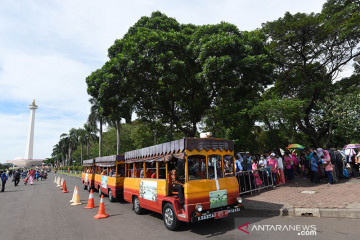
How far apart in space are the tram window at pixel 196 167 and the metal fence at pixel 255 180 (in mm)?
4265

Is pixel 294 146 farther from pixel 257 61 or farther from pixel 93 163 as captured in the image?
pixel 93 163

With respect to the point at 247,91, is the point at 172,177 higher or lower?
lower

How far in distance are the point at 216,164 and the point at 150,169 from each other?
105 inches

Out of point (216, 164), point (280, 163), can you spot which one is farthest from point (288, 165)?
point (216, 164)

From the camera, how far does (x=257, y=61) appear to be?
41.2ft

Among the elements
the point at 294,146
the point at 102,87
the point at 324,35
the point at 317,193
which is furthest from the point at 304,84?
the point at 102,87

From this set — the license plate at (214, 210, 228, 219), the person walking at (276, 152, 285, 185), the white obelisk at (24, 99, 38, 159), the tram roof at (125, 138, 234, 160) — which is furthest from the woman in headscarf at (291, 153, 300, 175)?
the white obelisk at (24, 99, 38, 159)

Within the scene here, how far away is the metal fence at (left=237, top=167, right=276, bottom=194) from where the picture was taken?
10.1 meters

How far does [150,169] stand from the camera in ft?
26.5

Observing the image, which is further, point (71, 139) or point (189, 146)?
point (71, 139)

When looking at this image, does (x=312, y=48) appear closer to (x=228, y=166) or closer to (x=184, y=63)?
(x=184, y=63)

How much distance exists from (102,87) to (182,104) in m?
5.58

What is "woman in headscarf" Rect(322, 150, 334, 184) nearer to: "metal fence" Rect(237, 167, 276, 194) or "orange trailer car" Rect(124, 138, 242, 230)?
"metal fence" Rect(237, 167, 276, 194)

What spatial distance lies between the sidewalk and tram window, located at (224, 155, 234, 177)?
6.48 ft
